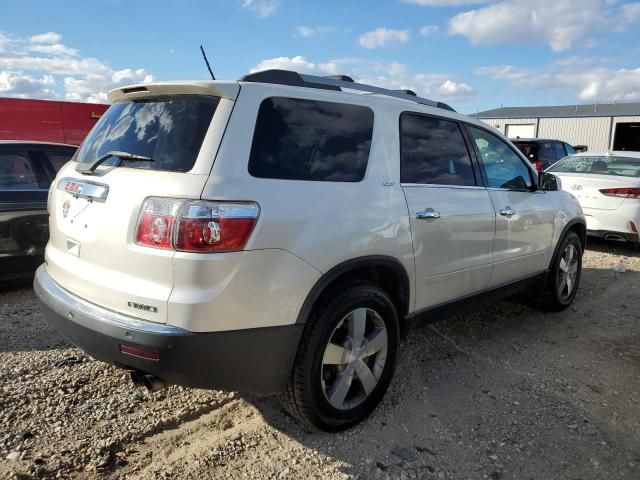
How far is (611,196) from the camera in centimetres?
746

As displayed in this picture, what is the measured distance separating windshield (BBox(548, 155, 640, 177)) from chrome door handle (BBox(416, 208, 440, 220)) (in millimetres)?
6285

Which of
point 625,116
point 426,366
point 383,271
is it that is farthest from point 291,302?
point 625,116

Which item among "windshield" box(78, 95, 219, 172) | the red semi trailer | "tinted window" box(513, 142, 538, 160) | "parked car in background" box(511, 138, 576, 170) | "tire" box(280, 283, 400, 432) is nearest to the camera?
"windshield" box(78, 95, 219, 172)

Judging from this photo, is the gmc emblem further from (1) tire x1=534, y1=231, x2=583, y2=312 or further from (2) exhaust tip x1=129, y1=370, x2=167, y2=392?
(1) tire x1=534, y1=231, x2=583, y2=312

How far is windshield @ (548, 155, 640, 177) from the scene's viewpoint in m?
8.05

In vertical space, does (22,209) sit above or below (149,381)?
above

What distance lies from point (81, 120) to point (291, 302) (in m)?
10.4

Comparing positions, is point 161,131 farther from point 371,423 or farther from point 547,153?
point 547,153

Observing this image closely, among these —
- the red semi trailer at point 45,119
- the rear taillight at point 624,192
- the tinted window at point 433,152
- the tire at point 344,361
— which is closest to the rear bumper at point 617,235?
the rear taillight at point 624,192

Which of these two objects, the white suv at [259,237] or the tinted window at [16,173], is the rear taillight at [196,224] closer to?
the white suv at [259,237]

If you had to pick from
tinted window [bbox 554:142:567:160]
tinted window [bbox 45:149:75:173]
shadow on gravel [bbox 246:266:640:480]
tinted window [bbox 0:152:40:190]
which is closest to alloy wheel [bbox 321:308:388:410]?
shadow on gravel [bbox 246:266:640:480]

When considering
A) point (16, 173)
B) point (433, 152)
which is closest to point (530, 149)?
point (433, 152)

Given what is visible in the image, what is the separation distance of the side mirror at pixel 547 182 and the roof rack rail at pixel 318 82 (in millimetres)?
1440

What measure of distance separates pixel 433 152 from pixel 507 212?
3.12ft
